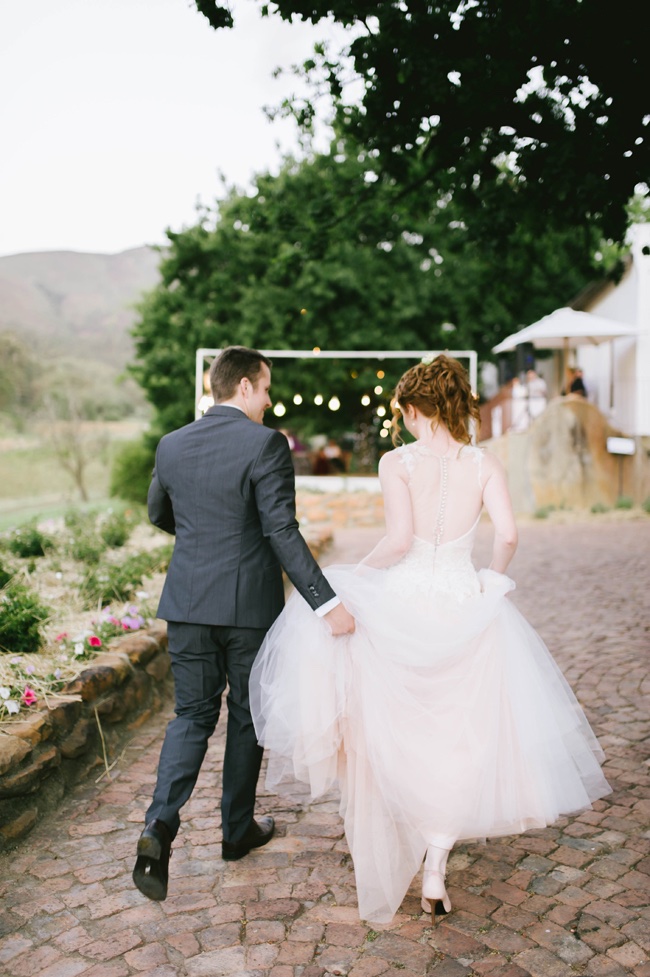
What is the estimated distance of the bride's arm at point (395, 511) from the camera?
3.19 m

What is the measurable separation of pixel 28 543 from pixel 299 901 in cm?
545

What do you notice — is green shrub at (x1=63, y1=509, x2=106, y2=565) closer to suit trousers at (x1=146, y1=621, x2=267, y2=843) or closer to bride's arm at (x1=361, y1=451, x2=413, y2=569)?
suit trousers at (x1=146, y1=621, x2=267, y2=843)

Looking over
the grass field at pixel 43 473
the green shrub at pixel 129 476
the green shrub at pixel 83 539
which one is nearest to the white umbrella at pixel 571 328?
the grass field at pixel 43 473

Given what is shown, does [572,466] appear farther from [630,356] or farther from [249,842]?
[249,842]

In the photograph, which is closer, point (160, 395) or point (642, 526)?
point (642, 526)

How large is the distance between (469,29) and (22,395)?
19.9m

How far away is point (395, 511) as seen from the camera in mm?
3197

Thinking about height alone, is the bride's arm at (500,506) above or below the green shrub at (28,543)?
above

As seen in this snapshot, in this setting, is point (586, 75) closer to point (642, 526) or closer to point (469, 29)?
point (469, 29)

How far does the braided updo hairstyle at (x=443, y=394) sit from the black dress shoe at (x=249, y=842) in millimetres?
1828

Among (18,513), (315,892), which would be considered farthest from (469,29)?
(18,513)

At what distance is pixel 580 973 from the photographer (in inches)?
103

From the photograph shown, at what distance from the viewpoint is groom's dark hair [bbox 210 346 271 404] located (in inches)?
132

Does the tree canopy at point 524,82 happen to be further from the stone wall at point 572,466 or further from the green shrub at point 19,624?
the stone wall at point 572,466
